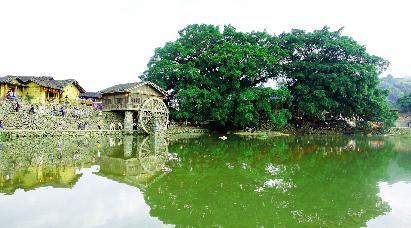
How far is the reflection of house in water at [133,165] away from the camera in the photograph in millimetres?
13648

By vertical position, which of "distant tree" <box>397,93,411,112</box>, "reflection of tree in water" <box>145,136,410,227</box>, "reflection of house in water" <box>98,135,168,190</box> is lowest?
"reflection of tree in water" <box>145,136,410,227</box>

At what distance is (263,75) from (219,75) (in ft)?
20.8

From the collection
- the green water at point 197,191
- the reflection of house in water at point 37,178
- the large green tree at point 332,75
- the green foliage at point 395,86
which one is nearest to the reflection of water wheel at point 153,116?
the green water at point 197,191

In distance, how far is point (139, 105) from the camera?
115 ft

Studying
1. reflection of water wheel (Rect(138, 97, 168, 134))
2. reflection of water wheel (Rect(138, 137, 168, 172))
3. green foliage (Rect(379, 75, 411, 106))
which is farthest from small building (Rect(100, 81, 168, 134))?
green foliage (Rect(379, 75, 411, 106))

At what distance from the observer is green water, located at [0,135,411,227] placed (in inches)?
352

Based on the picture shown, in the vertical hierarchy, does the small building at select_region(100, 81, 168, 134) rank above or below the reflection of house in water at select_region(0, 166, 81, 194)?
above

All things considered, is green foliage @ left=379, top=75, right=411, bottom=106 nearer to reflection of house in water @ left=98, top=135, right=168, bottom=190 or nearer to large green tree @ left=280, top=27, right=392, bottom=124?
large green tree @ left=280, top=27, right=392, bottom=124

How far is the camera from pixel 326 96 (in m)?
43.3

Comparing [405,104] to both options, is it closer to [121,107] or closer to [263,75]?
[263,75]

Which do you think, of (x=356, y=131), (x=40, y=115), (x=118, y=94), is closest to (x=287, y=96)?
(x=356, y=131)

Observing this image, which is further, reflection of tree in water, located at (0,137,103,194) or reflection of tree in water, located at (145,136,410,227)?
reflection of tree in water, located at (0,137,103,194)

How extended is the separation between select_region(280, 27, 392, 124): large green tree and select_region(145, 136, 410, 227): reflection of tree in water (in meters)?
24.4

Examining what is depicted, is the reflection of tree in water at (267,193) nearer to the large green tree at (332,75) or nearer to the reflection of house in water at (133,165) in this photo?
the reflection of house in water at (133,165)
